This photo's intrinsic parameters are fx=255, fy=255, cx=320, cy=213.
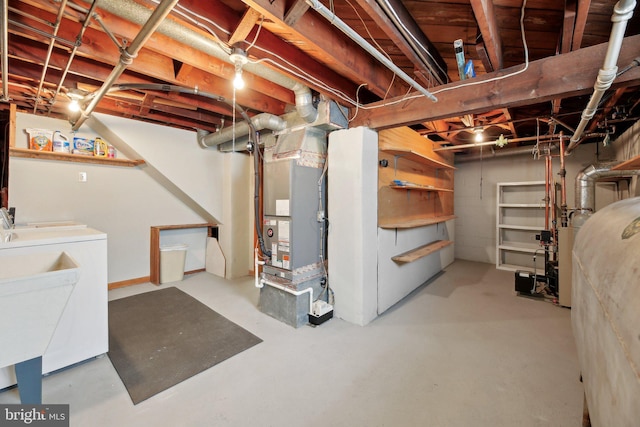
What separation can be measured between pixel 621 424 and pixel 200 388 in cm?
207

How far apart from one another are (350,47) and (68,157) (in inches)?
151

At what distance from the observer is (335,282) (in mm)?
2828

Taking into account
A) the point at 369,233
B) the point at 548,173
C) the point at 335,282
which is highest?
the point at 548,173

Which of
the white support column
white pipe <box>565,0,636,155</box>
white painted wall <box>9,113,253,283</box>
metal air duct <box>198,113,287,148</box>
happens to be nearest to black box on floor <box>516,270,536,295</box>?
the white support column

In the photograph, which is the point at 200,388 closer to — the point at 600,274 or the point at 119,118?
the point at 600,274

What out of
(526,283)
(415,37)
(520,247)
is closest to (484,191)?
(520,247)

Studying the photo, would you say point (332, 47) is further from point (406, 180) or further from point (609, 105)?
point (609, 105)

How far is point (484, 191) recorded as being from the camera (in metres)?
5.33

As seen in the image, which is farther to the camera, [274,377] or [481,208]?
[481,208]

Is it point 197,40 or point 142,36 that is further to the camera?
point 197,40

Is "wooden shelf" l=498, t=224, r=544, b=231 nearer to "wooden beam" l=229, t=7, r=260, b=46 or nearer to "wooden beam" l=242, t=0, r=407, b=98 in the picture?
"wooden beam" l=242, t=0, r=407, b=98

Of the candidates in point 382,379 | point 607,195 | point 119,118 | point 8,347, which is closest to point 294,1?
point 8,347

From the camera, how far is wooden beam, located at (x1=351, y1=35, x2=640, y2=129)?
5.23ft

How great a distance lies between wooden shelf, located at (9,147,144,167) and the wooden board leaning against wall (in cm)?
360
